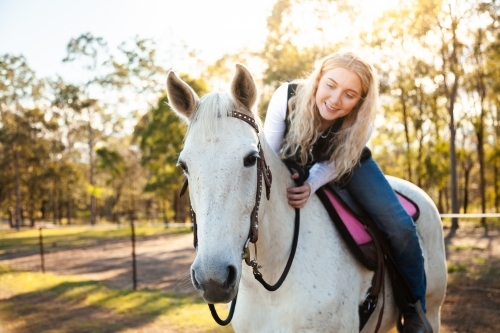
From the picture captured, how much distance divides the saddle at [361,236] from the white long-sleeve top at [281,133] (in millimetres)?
156

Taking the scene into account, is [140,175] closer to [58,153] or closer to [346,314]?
[58,153]

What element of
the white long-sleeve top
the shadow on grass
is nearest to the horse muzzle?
the white long-sleeve top

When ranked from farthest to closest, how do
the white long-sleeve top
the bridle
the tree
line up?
the tree → the white long-sleeve top → the bridle

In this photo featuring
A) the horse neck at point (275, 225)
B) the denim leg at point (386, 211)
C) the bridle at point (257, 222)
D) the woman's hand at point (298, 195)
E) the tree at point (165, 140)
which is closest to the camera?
the bridle at point (257, 222)

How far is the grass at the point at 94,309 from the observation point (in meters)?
6.54

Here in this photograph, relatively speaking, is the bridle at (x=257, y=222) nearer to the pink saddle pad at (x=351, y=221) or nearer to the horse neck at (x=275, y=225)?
the horse neck at (x=275, y=225)

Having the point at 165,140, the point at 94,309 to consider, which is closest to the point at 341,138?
the point at 94,309

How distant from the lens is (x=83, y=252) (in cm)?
1725

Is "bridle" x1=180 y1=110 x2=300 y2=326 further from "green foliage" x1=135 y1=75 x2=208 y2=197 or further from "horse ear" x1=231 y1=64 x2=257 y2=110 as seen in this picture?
"green foliage" x1=135 y1=75 x2=208 y2=197

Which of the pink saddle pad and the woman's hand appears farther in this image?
the pink saddle pad

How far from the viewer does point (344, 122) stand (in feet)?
9.18

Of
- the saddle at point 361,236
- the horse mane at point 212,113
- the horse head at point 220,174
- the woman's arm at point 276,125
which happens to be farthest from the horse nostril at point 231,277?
the woman's arm at point 276,125

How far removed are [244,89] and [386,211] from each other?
1304mm

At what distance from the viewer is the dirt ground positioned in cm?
688
